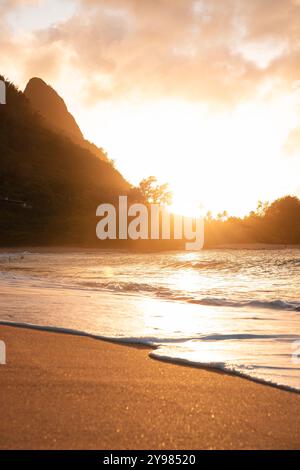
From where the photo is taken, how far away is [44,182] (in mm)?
44375

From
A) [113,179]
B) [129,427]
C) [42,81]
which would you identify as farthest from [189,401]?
[42,81]

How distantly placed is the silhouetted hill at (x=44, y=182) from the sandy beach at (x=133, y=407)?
32.0m

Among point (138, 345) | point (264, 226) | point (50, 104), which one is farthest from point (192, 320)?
point (50, 104)

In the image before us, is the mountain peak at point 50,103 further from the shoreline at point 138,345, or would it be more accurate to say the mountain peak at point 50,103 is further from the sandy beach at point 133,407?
the sandy beach at point 133,407

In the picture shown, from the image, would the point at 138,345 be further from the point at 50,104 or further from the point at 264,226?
the point at 50,104

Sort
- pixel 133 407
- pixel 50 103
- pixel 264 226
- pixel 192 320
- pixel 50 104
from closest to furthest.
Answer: pixel 133 407 < pixel 192 320 < pixel 264 226 < pixel 50 104 < pixel 50 103

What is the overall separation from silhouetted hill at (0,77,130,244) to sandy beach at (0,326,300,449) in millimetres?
31985

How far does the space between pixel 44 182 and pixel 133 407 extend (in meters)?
43.2

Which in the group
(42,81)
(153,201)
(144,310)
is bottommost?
(144,310)

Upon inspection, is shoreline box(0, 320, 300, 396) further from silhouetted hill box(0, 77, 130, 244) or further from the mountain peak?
the mountain peak

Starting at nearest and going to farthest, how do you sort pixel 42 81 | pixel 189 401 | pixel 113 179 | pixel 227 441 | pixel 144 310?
pixel 227 441
pixel 189 401
pixel 144 310
pixel 113 179
pixel 42 81

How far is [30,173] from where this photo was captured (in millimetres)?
46125
